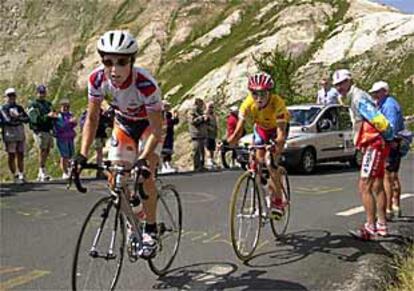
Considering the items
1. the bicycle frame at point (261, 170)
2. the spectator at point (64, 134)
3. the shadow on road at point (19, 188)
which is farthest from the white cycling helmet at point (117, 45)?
the spectator at point (64, 134)

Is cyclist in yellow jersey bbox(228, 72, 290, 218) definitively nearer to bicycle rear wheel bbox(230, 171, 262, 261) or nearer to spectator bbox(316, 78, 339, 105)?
bicycle rear wheel bbox(230, 171, 262, 261)

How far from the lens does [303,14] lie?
5097 cm

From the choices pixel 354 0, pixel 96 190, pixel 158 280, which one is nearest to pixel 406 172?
pixel 96 190

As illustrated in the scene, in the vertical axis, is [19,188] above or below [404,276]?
above

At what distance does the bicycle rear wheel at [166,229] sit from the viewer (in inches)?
286

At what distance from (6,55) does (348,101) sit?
2341 inches

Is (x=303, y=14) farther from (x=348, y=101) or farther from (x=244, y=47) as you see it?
(x=348, y=101)

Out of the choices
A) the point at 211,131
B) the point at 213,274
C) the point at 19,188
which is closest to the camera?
the point at 213,274

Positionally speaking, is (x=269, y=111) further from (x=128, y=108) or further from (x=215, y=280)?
(x=128, y=108)

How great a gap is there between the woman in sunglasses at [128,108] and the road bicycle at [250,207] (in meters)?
1.28

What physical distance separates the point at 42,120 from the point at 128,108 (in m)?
9.53

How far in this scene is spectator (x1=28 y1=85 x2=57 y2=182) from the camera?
51.4 feet

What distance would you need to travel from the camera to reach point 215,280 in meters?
7.18

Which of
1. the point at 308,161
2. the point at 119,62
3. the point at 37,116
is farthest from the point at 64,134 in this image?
the point at 119,62
